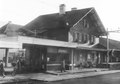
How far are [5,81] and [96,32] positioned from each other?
2330cm

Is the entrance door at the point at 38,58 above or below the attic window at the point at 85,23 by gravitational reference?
below

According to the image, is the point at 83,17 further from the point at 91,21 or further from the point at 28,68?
the point at 28,68

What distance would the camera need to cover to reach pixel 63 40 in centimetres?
3088

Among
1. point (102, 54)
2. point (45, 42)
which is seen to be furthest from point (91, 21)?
point (45, 42)

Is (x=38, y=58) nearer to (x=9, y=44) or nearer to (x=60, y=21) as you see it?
(x=9, y=44)

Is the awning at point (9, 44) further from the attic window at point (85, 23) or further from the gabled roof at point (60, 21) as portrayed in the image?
the attic window at point (85, 23)

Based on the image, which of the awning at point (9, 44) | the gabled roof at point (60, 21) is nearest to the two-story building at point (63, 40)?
the gabled roof at point (60, 21)

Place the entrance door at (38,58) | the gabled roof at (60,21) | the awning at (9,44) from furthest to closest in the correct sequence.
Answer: the gabled roof at (60,21) < the entrance door at (38,58) < the awning at (9,44)

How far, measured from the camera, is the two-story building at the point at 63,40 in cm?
2488

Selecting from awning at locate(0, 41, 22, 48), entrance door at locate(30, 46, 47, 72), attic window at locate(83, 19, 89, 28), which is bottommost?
entrance door at locate(30, 46, 47, 72)

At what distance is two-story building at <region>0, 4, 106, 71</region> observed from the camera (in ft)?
81.6

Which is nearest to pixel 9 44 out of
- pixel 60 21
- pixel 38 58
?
pixel 38 58

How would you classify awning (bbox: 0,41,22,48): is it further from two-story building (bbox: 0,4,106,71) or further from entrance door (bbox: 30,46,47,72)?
entrance door (bbox: 30,46,47,72)

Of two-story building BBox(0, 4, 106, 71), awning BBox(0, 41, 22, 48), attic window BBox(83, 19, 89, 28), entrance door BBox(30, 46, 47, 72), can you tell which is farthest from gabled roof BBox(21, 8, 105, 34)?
awning BBox(0, 41, 22, 48)
